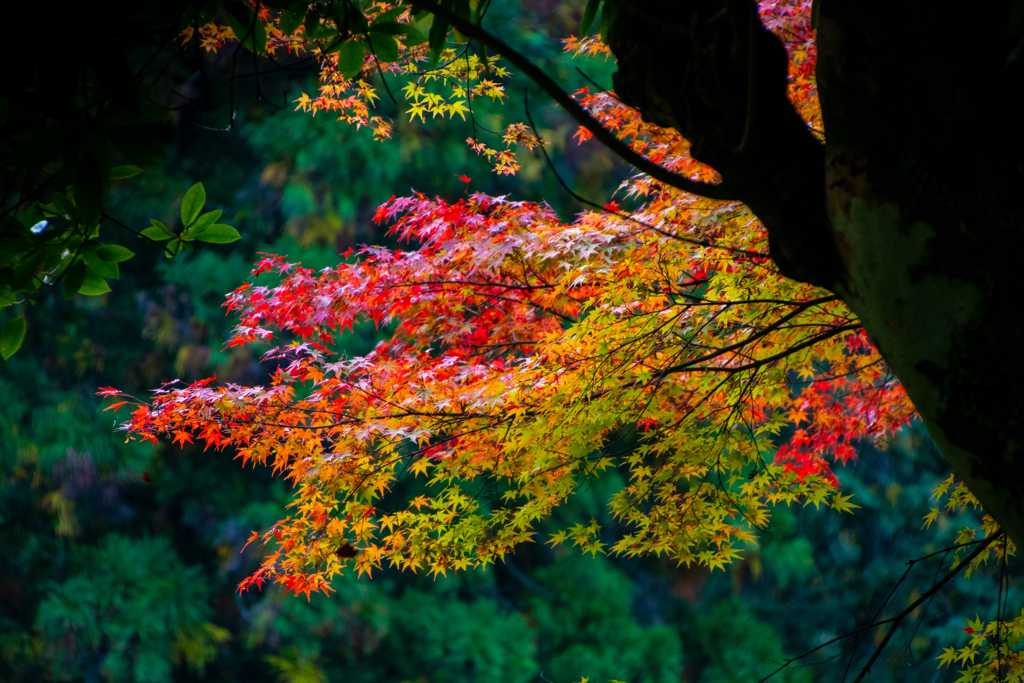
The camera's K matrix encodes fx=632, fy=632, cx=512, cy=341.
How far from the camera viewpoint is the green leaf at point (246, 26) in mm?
823

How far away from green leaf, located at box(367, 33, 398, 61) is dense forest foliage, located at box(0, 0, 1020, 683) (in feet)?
12.6

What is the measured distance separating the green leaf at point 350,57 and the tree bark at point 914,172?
→ 418mm

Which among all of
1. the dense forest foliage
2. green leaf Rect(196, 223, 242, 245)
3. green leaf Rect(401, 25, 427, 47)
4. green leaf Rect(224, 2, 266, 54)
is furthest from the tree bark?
the dense forest foliage

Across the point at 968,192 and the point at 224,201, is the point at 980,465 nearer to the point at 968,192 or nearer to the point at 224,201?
the point at 968,192

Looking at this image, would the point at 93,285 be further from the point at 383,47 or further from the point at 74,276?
the point at 383,47

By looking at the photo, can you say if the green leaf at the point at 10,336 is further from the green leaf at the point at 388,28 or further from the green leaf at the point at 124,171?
the green leaf at the point at 388,28

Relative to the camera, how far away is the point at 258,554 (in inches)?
210

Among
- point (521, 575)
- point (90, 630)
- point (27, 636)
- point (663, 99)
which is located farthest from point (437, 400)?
point (27, 636)

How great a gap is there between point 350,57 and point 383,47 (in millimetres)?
54

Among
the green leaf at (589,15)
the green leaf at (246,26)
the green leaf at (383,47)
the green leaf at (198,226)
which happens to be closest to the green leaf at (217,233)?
the green leaf at (198,226)

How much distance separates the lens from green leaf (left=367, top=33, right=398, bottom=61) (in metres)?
0.97

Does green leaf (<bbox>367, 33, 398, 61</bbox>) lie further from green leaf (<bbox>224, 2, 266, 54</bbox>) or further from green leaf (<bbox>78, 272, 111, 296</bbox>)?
green leaf (<bbox>78, 272, 111, 296</bbox>)

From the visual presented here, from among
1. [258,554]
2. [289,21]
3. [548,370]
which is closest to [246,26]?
[289,21]

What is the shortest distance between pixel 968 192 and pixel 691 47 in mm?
392
